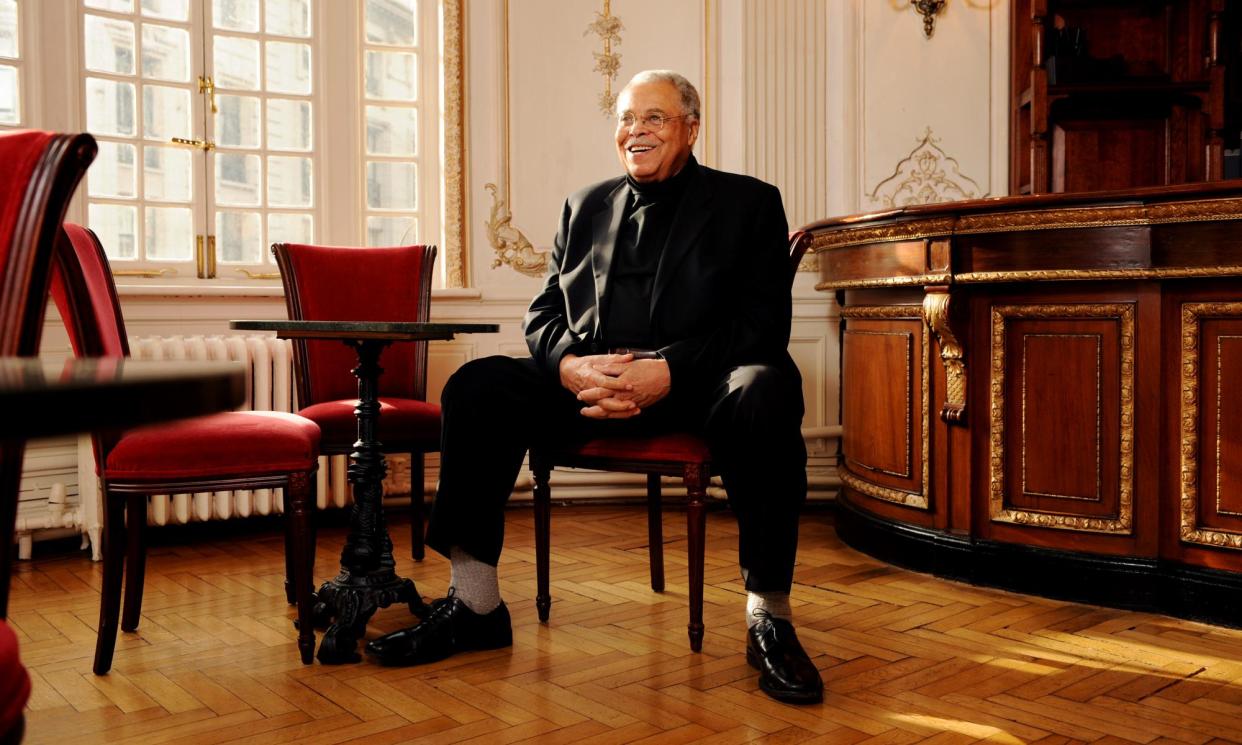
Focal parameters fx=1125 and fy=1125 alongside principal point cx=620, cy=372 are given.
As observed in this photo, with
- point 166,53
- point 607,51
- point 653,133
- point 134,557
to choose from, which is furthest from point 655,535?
point 166,53

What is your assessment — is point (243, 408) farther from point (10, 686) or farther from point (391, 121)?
point (10, 686)

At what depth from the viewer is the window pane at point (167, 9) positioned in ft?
13.2

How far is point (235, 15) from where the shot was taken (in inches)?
165

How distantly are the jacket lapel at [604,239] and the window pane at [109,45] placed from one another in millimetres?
2172

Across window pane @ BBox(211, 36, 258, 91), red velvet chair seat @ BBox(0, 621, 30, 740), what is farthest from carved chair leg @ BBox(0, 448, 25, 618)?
window pane @ BBox(211, 36, 258, 91)

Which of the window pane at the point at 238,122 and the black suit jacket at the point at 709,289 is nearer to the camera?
the black suit jacket at the point at 709,289

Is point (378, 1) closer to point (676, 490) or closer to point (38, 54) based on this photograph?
point (38, 54)

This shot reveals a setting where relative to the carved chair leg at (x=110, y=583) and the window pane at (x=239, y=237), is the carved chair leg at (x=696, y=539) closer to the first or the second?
the carved chair leg at (x=110, y=583)

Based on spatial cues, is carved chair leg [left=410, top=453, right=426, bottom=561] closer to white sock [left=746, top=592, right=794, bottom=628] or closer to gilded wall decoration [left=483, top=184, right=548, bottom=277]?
gilded wall decoration [left=483, top=184, right=548, bottom=277]

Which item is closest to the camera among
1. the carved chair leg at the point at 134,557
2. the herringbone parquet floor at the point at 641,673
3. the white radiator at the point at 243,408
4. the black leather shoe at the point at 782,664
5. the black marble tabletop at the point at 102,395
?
the black marble tabletop at the point at 102,395

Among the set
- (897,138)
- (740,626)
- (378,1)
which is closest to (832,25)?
(897,138)

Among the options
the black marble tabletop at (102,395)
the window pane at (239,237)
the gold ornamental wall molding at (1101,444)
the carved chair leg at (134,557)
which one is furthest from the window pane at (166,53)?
the black marble tabletop at (102,395)

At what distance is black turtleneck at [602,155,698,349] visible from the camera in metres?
2.66

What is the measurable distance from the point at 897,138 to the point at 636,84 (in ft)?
6.92
